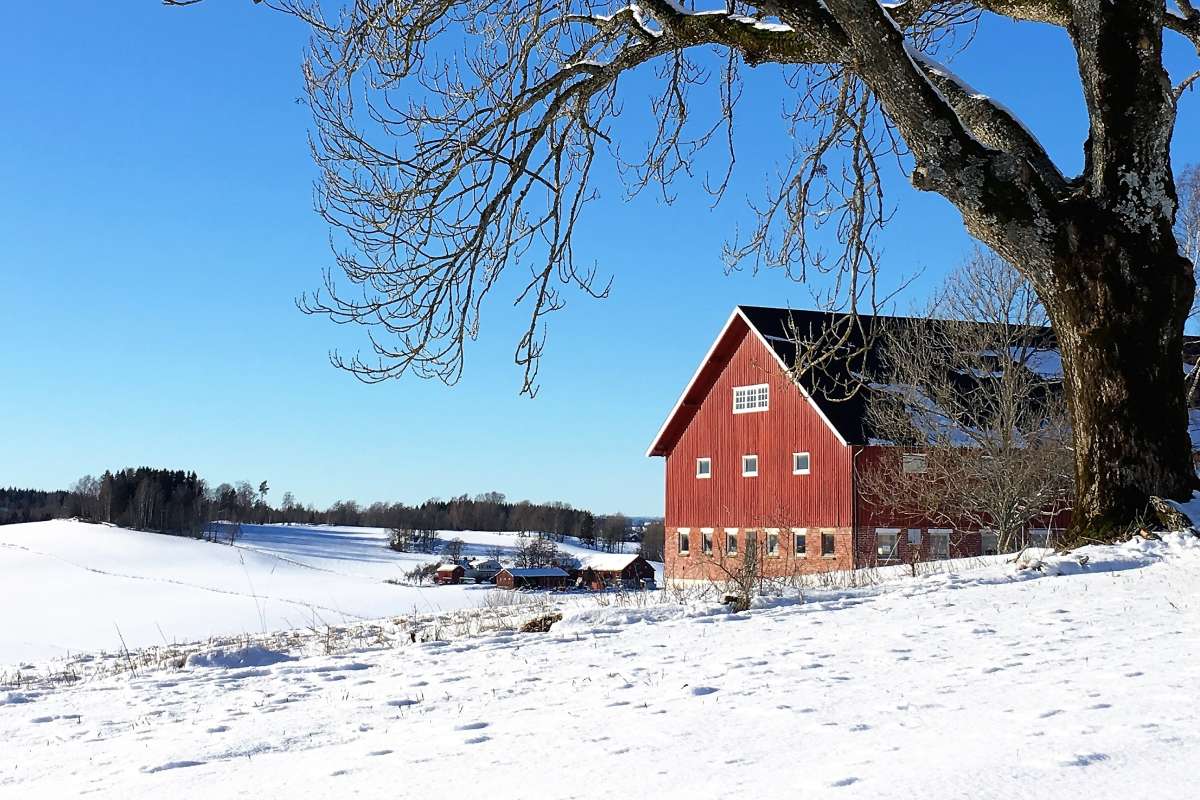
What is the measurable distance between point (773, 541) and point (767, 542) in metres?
0.20

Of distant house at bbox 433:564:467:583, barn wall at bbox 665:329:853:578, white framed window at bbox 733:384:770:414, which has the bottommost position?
distant house at bbox 433:564:467:583

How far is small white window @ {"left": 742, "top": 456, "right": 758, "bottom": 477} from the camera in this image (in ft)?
106

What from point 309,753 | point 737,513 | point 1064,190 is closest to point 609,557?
point 737,513

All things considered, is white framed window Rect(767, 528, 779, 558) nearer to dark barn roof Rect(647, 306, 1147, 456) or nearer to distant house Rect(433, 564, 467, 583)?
dark barn roof Rect(647, 306, 1147, 456)

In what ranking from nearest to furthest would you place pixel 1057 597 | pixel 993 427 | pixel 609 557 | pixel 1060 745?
pixel 1060 745 → pixel 1057 597 → pixel 993 427 → pixel 609 557

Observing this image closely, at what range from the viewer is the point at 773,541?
31391mm

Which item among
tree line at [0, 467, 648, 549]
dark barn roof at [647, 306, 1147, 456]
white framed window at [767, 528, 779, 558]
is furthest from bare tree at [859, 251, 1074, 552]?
tree line at [0, 467, 648, 549]

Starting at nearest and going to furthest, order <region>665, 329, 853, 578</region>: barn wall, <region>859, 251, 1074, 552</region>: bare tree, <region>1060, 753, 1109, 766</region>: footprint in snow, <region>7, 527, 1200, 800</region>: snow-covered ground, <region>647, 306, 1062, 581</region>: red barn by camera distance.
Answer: <region>1060, 753, 1109, 766</region>: footprint in snow
<region>7, 527, 1200, 800</region>: snow-covered ground
<region>859, 251, 1074, 552</region>: bare tree
<region>647, 306, 1062, 581</region>: red barn
<region>665, 329, 853, 578</region>: barn wall

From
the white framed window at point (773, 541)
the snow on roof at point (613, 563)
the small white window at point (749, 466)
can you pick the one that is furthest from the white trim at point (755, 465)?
the snow on roof at point (613, 563)

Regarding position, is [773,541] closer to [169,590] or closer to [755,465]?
[755,465]

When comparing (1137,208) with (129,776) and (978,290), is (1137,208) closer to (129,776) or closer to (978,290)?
(129,776)

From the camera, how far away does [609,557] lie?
64250 mm

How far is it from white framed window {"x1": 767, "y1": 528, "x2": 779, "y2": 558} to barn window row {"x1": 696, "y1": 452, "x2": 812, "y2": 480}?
6.12 feet

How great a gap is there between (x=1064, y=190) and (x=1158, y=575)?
10.8 feet
